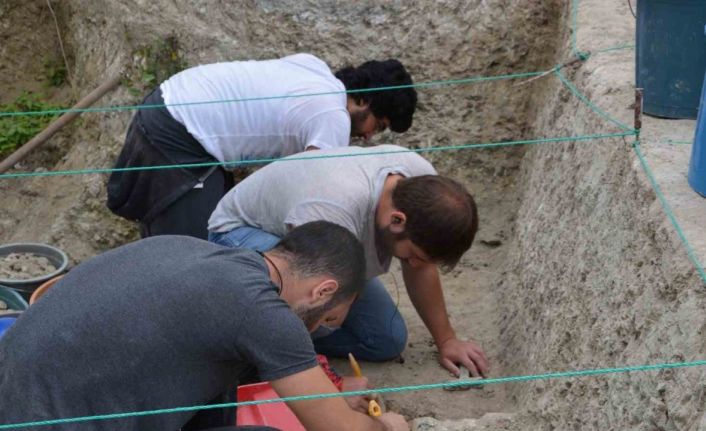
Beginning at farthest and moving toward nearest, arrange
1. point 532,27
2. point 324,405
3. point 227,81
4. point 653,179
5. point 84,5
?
point 84,5
point 532,27
point 227,81
point 653,179
point 324,405

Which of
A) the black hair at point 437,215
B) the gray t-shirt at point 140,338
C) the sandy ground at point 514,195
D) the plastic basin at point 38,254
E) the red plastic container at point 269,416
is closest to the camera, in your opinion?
the gray t-shirt at point 140,338

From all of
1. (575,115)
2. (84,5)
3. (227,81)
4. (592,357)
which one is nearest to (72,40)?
(84,5)

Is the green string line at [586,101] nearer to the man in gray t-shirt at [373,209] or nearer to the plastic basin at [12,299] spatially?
the man in gray t-shirt at [373,209]

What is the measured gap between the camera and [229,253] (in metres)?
2.26

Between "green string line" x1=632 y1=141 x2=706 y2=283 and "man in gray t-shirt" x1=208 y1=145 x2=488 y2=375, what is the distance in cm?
50

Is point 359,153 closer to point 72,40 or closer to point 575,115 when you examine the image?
point 575,115

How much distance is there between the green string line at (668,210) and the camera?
228 cm

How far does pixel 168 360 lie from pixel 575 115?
2.15 m

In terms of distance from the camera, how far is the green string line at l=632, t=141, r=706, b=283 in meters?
2.28

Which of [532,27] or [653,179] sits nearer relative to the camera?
[653,179]

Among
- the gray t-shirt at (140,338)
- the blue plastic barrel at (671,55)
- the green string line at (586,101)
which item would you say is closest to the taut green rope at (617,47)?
the green string line at (586,101)

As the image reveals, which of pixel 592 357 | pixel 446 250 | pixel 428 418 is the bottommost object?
pixel 428 418

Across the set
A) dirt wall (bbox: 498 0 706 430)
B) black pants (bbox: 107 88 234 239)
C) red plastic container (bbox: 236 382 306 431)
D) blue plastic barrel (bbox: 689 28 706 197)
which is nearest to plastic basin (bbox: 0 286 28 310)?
black pants (bbox: 107 88 234 239)

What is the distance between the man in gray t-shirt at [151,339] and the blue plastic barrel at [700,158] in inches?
44.8
